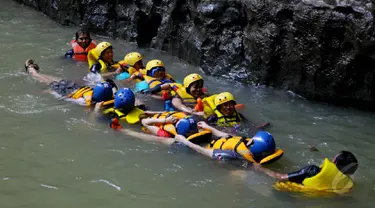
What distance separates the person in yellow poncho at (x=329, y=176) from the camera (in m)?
5.20

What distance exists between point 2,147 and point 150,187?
223 cm

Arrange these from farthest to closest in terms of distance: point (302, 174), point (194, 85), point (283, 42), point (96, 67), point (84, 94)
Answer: point (96, 67)
point (283, 42)
point (84, 94)
point (194, 85)
point (302, 174)

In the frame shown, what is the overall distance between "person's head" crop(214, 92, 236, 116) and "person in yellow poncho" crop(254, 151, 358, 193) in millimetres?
2006

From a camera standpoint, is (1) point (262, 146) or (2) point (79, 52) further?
(2) point (79, 52)

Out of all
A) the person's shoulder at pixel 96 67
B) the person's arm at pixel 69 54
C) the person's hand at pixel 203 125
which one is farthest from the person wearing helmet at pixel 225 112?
the person's arm at pixel 69 54

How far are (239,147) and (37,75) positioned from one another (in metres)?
4.98

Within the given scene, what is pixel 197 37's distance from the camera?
10469 mm

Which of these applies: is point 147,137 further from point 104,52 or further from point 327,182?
point 104,52

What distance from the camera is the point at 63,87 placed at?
28.5ft

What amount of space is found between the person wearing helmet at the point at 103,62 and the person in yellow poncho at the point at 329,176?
5.30 m

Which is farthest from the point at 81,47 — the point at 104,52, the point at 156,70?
the point at 156,70


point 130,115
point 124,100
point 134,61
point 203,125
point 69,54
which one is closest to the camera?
point 203,125

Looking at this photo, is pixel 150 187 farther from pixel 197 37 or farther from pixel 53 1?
pixel 53 1

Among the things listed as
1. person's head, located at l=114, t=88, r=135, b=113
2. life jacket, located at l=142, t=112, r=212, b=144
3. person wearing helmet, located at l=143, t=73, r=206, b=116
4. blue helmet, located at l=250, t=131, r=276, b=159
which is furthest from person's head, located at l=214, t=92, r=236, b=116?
person's head, located at l=114, t=88, r=135, b=113
